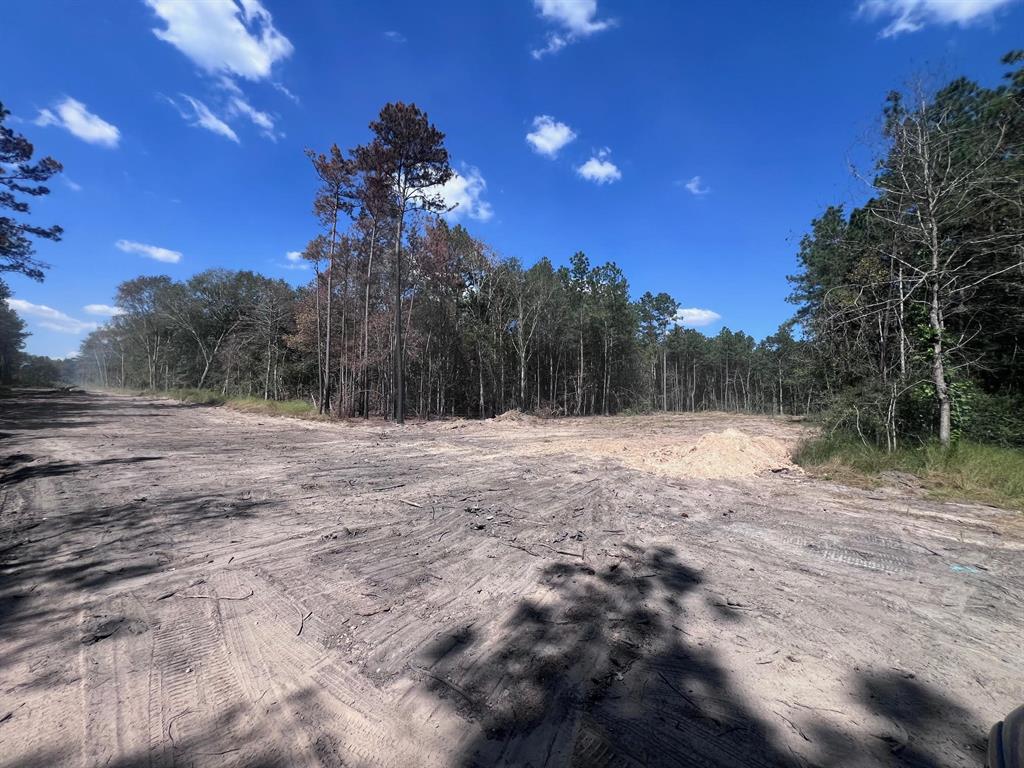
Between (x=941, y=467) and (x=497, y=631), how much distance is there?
8.06 meters

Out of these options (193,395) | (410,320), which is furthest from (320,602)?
(193,395)

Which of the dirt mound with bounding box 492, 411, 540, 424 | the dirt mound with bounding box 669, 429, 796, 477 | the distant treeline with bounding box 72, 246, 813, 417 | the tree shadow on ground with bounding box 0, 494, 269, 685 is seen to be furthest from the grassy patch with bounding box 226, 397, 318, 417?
the dirt mound with bounding box 669, 429, 796, 477

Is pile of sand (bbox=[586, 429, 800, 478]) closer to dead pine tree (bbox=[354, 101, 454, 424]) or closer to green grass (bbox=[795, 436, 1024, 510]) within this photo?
green grass (bbox=[795, 436, 1024, 510])

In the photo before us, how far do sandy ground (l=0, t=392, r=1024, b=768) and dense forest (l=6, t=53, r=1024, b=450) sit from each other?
3836 millimetres

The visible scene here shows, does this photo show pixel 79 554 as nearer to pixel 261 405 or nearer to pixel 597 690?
pixel 597 690

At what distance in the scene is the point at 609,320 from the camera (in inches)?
1367

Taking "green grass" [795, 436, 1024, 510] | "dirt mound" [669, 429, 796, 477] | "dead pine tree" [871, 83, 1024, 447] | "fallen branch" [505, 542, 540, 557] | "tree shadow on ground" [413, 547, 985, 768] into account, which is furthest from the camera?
"dirt mound" [669, 429, 796, 477]

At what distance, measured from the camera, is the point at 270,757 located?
1.66 m

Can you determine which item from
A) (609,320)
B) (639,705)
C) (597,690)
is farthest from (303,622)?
(609,320)

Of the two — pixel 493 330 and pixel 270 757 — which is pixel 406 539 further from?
pixel 493 330

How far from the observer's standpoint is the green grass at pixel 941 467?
583 centimetres

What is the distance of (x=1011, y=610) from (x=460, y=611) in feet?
12.7

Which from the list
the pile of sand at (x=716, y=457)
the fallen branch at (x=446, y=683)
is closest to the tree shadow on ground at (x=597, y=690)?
the fallen branch at (x=446, y=683)

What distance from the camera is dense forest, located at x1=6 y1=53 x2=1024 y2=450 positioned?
24.1ft
